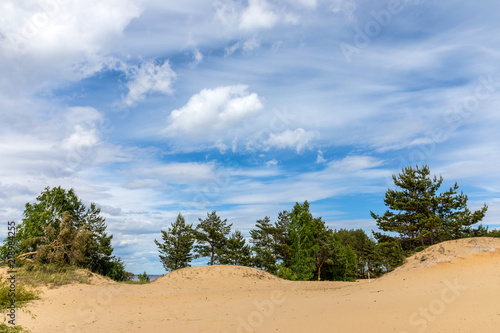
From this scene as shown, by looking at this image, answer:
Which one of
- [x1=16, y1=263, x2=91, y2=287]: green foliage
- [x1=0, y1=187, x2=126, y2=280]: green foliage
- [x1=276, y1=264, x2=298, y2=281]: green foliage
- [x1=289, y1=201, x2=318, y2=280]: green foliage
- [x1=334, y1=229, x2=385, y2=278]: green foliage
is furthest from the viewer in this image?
[x1=334, y1=229, x2=385, y2=278]: green foliage

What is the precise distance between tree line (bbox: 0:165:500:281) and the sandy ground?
1021 centimetres

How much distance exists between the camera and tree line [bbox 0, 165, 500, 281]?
2639cm

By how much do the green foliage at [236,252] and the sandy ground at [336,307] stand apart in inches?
689

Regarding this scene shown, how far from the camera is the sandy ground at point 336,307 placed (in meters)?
8.17

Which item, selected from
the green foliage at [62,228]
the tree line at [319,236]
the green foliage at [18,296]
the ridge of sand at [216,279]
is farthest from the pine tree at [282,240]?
the green foliage at [18,296]

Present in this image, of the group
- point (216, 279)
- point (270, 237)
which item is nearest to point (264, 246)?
point (270, 237)

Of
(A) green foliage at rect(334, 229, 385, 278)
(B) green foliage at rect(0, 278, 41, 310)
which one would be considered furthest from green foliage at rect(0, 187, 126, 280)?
(A) green foliage at rect(334, 229, 385, 278)

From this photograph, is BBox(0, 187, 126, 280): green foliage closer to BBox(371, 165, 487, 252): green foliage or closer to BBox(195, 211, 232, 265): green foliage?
BBox(195, 211, 232, 265): green foliage

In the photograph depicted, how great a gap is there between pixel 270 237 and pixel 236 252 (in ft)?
19.5

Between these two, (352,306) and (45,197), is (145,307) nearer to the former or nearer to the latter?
(352,306)

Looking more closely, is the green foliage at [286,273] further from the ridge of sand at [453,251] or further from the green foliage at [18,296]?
the green foliage at [18,296]

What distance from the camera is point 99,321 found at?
10688 millimetres

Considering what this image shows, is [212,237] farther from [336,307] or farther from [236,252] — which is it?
[336,307]

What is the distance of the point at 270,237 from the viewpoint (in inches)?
1554
